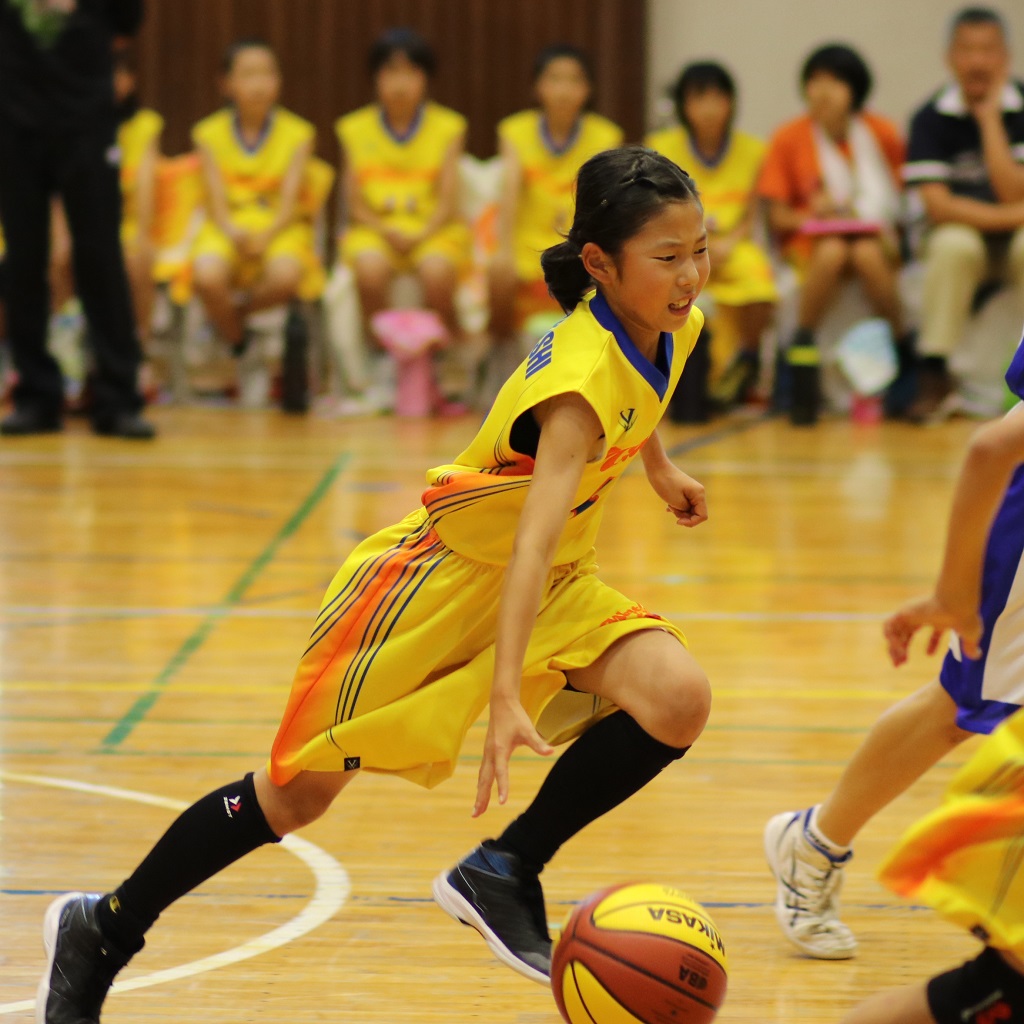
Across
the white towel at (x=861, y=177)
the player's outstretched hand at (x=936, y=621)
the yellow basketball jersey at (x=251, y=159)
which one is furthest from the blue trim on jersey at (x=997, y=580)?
the yellow basketball jersey at (x=251, y=159)

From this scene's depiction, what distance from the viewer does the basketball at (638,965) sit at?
223cm

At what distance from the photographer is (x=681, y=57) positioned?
404 inches

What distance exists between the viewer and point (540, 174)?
28.7 ft

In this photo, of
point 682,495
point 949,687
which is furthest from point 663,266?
point 949,687

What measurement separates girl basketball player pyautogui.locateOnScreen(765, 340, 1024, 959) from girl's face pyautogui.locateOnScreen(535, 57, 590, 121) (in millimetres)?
6376

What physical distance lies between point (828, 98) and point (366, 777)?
5922 mm

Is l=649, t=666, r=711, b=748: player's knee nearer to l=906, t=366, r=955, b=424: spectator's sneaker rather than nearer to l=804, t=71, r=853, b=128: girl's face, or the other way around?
l=906, t=366, r=955, b=424: spectator's sneaker

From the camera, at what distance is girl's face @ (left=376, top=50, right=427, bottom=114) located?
350 inches

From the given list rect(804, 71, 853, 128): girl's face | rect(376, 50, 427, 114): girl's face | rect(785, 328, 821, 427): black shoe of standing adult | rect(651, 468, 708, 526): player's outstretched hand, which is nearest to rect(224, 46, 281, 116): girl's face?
rect(376, 50, 427, 114): girl's face

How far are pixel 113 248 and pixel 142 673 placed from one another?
3.70 m

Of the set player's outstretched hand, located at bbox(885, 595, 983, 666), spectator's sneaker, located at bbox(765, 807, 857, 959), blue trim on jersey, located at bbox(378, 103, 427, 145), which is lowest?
spectator's sneaker, located at bbox(765, 807, 857, 959)

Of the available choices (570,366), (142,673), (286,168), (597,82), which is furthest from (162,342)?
(570,366)

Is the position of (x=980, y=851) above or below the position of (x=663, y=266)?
below

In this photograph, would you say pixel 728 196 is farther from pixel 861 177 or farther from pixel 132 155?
pixel 132 155
